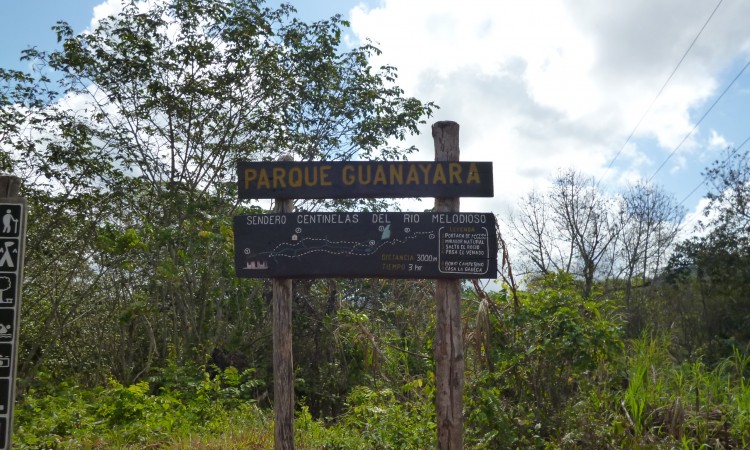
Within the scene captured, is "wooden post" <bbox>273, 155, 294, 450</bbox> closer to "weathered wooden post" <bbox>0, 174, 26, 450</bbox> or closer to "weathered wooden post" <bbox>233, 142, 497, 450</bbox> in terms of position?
"weathered wooden post" <bbox>233, 142, 497, 450</bbox>

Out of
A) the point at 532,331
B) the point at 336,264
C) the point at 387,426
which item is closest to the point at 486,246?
the point at 336,264

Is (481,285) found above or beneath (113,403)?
above

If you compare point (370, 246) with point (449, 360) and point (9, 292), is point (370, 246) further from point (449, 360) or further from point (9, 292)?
point (9, 292)

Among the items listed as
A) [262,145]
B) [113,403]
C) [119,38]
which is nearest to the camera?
[113,403]

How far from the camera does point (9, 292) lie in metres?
4.95

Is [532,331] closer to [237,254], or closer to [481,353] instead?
[481,353]

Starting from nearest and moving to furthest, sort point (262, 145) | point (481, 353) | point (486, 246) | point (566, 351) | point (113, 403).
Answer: point (486, 246) < point (566, 351) < point (481, 353) < point (113, 403) < point (262, 145)

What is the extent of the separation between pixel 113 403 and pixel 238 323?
444 centimetres

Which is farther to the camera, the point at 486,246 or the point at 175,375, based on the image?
the point at 175,375

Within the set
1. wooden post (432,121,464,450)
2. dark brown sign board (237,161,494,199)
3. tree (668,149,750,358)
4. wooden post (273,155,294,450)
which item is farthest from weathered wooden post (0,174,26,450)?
tree (668,149,750,358)

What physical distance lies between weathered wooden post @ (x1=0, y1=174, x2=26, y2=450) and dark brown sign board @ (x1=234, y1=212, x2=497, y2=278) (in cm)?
168

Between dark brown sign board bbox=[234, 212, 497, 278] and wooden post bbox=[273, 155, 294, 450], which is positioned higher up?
dark brown sign board bbox=[234, 212, 497, 278]

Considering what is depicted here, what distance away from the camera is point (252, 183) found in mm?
6207

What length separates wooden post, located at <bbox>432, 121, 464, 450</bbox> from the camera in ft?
19.1
